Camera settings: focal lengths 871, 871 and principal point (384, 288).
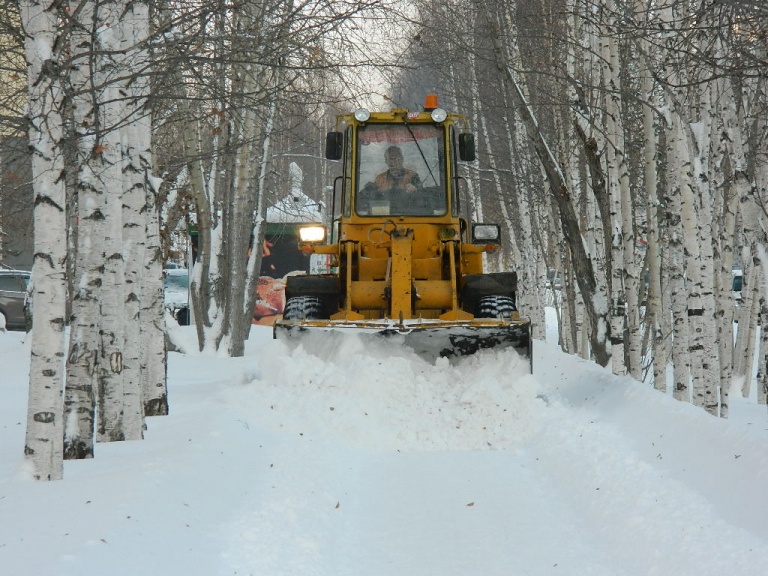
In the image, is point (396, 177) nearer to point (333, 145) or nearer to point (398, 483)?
point (333, 145)

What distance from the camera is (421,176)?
10766 mm

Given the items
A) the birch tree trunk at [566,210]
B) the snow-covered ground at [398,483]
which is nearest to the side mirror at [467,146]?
the snow-covered ground at [398,483]

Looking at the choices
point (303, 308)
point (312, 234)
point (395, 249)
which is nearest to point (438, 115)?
point (395, 249)

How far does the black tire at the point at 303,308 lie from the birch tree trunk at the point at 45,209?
18.2 ft

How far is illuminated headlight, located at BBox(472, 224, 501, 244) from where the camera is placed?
10.1 metres

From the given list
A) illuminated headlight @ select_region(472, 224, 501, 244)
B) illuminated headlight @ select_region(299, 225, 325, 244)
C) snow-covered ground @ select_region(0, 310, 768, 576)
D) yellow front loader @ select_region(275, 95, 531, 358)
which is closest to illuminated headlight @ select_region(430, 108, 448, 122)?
yellow front loader @ select_region(275, 95, 531, 358)

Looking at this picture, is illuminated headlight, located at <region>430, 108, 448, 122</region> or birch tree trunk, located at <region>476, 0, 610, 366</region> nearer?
illuminated headlight, located at <region>430, 108, 448, 122</region>

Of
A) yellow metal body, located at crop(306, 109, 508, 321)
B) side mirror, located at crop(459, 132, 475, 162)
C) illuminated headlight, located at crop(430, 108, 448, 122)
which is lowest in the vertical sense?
yellow metal body, located at crop(306, 109, 508, 321)

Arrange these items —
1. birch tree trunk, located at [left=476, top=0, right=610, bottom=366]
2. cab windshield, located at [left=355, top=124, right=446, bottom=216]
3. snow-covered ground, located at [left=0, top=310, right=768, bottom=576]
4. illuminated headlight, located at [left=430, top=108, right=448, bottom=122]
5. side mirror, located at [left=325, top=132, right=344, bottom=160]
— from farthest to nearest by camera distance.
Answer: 1. birch tree trunk, located at [left=476, top=0, right=610, bottom=366]
2. cab windshield, located at [left=355, top=124, right=446, bottom=216]
3. illuminated headlight, located at [left=430, top=108, right=448, bottom=122]
4. side mirror, located at [left=325, top=132, right=344, bottom=160]
5. snow-covered ground, located at [left=0, top=310, right=768, bottom=576]

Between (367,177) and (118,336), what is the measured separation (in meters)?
4.54

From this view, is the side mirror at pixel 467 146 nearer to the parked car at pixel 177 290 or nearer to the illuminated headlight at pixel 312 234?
the illuminated headlight at pixel 312 234

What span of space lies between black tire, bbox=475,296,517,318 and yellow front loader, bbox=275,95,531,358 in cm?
1

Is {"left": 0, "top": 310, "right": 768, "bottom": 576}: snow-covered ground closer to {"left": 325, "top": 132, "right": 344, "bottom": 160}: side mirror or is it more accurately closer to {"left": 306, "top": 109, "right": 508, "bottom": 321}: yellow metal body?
{"left": 306, "top": 109, "right": 508, "bottom": 321}: yellow metal body

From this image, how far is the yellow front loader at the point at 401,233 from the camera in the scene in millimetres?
10352
